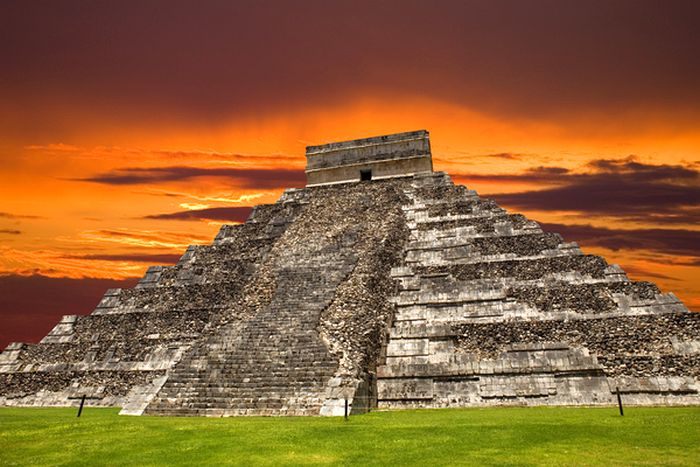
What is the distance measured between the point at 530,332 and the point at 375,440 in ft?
31.8

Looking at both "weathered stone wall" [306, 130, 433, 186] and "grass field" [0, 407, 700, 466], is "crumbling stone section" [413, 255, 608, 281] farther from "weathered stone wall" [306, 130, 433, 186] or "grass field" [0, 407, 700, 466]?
"weathered stone wall" [306, 130, 433, 186]

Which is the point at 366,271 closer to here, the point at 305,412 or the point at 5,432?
the point at 305,412

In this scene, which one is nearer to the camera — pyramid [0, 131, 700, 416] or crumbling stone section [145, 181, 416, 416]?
crumbling stone section [145, 181, 416, 416]

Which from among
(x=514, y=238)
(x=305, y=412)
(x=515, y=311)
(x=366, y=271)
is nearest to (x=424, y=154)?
(x=514, y=238)

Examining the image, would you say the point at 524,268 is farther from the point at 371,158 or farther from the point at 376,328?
the point at 371,158

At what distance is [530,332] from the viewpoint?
59.9ft

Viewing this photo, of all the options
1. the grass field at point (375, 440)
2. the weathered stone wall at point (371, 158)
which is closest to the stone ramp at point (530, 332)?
the grass field at point (375, 440)

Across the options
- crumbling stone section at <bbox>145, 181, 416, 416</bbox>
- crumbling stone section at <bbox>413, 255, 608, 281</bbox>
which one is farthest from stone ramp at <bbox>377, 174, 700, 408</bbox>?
crumbling stone section at <bbox>145, 181, 416, 416</bbox>

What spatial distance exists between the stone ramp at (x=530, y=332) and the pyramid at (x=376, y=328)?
0.17 ft

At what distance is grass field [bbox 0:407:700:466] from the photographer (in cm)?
883

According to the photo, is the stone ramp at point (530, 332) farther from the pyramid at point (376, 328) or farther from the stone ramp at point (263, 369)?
the stone ramp at point (263, 369)

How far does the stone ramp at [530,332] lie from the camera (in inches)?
645

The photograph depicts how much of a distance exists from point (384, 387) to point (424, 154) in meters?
18.3

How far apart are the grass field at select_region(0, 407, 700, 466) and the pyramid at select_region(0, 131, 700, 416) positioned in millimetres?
2278
